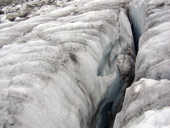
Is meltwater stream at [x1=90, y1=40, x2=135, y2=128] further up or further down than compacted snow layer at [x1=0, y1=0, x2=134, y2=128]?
further down

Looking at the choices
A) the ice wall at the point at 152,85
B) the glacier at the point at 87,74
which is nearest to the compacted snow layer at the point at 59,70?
the glacier at the point at 87,74

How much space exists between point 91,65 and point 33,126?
149 cm

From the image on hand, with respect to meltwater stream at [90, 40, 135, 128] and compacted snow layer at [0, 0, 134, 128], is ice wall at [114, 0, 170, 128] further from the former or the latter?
meltwater stream at [90, 40, 135, 128]

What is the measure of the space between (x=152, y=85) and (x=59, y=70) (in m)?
1.29

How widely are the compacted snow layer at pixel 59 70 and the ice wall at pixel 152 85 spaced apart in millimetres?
754

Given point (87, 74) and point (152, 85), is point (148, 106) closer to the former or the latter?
point (152, 85)

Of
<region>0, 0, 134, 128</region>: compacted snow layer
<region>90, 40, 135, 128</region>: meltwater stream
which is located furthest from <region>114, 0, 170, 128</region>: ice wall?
<region>90, 40, 135, 128</region>: meltwater stream

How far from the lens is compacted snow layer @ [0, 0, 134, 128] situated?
85.0 inches

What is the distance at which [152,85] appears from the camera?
197 centimetres

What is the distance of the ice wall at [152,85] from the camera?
154cm

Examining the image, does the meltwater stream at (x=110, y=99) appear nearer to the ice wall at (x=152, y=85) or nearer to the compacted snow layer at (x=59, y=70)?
the compacted snow layer at (x=59, y=70)

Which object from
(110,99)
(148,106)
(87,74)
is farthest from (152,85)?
(110,99)

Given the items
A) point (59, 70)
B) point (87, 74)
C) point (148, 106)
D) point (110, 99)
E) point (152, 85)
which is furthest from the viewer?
point (110, 99)

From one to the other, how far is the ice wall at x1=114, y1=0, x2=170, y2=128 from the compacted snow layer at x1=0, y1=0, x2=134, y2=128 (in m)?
0.75
